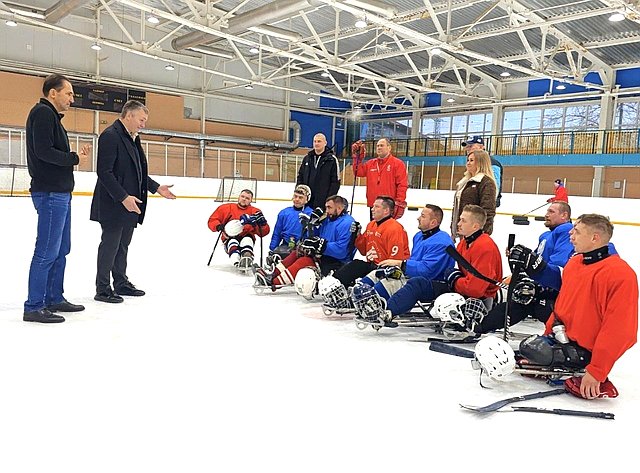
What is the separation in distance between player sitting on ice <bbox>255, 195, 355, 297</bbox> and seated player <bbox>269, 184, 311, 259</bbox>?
0.47 m

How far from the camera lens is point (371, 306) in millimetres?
3439

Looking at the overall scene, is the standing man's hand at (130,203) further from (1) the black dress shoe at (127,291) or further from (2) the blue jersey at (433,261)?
(2) the blue jersey at (433,261)

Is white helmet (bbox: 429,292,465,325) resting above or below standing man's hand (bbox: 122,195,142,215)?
below

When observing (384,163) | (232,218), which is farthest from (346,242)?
(232,218)

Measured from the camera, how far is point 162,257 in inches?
253

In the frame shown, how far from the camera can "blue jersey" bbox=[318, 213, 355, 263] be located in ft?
15.1

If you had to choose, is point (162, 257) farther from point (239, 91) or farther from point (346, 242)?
point (239, 91)

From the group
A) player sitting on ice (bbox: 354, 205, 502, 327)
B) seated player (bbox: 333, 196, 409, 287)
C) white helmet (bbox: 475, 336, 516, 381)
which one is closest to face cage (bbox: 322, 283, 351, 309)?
player sitting on ice (bbox: 354, 205, 502, 327)

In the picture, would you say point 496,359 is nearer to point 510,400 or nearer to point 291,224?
point 510,400

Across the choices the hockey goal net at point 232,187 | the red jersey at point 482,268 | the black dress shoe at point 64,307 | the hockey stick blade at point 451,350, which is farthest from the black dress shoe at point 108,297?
the hockey goal net at point 232,187

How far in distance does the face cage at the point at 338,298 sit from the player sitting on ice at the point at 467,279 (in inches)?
10.1

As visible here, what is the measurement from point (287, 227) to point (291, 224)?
1.9 inches

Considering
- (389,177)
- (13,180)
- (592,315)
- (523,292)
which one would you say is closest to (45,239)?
(523,292)

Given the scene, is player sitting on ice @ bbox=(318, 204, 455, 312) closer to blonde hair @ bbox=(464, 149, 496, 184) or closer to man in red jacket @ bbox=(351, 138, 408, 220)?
blonde hair @ bbox=(464, 149, 496, 184)
